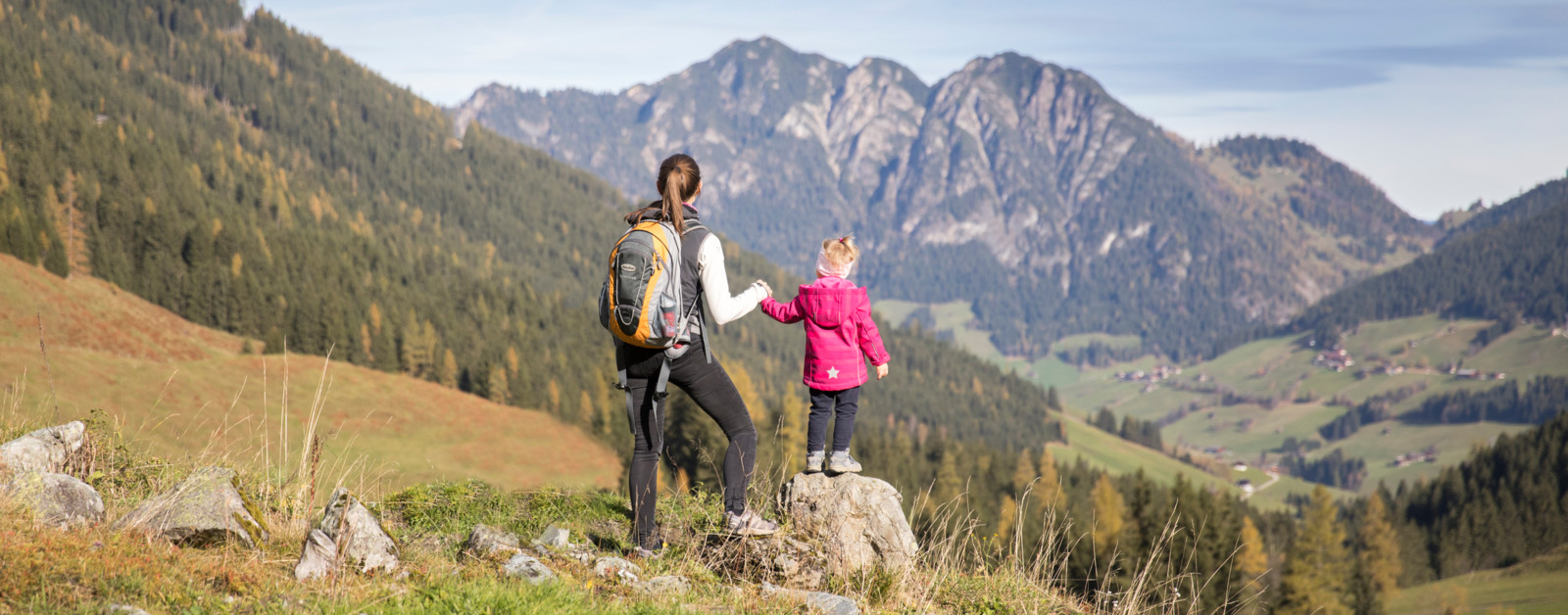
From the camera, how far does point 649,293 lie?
5773 millimetres

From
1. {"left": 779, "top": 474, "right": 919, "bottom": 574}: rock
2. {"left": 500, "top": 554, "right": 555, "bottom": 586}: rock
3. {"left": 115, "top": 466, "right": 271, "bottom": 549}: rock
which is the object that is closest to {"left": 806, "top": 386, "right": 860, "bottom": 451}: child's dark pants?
{"left": 779, "top": 474, "right": 919, "bottom": 574}: rock

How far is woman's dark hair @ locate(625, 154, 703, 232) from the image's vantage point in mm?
6051

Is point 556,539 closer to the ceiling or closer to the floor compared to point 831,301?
closer to the floor

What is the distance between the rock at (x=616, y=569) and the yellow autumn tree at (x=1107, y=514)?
70171 mm

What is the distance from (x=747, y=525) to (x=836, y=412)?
156 cm

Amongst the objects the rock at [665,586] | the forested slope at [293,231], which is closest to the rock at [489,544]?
the rock at [665,586]

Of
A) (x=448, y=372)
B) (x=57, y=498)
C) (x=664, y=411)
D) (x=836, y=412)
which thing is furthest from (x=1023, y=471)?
(x=57, y=498)

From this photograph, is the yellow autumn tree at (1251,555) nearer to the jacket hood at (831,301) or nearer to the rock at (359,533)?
the jacket hood at (831,301)

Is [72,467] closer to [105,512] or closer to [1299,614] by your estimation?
[105,512]

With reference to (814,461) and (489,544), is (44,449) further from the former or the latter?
(814,461)

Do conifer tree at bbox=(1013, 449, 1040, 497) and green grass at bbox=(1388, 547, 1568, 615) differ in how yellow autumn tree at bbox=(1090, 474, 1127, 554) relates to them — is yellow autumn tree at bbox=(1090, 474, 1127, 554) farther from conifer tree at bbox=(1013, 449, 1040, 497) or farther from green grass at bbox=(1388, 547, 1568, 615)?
green grass at bbox=(1388, 547, 1568, 615)

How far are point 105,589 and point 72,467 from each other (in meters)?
3.01

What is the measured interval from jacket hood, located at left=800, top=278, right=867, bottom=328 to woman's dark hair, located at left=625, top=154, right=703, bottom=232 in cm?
154

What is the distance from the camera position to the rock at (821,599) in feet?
18.5
